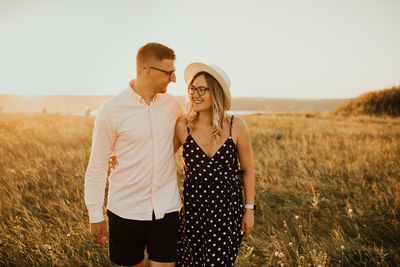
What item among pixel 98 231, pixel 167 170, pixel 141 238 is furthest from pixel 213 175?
pixel 98 231

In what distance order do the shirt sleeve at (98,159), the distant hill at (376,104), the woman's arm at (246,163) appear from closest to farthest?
the shirt sleeve at (98,159) < the woman's arm at (246,163) < the distant hill at (376,104)

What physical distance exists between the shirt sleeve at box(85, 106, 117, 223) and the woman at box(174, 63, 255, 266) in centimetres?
62

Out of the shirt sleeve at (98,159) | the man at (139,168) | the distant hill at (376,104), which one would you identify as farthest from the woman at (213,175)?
the distant hill at (376,104)

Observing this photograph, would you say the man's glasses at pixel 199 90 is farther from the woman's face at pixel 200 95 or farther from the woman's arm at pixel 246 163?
the woman's arm at pixel 246 163

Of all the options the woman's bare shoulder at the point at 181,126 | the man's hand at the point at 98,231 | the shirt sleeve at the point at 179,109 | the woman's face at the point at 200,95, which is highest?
the woman's face at the point at 200,95

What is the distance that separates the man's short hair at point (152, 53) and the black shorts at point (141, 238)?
4.24 feet

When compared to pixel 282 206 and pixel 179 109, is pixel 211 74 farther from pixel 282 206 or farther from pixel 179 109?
pixel 282 206

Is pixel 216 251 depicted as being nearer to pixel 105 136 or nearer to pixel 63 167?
pixel 105 136

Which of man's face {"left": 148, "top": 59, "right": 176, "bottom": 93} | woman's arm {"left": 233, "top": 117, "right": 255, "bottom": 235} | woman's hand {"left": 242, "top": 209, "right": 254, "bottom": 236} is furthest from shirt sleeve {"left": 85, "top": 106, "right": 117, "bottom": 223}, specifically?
woman's hand {"left": 242, "top": 209, "right": 254, "bottom": 236}

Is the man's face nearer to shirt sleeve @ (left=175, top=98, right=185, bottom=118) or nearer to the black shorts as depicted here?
shirt sleeve @ (left=175, top=98, right=185, bottom=118)

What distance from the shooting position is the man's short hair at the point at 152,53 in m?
2.07

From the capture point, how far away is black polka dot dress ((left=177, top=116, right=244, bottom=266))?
7.05 feet

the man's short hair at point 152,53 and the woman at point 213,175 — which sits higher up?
the man's short hair at point 152,53

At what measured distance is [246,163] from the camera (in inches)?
89.9
